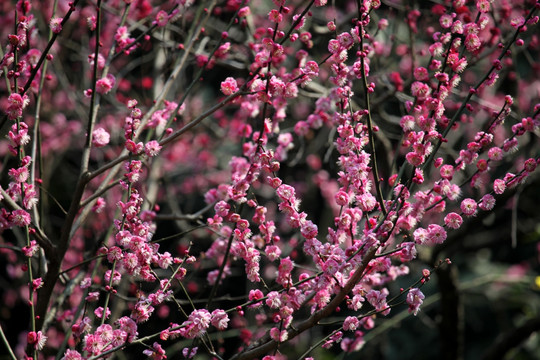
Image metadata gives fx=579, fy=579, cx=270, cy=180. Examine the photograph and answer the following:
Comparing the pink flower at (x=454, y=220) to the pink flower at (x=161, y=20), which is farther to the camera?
the pink flower at (x=161, y=20)

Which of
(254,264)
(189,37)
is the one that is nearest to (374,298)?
(254,264)

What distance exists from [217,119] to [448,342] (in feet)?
12.8

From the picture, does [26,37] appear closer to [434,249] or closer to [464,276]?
[434,249]

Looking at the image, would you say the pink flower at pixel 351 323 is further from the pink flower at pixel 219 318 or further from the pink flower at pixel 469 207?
the pink flower at pixel 469 207

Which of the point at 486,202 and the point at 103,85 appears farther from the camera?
the point at 103,85

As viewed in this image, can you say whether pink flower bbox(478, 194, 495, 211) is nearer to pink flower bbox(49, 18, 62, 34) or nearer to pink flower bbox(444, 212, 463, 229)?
pink flower bbox(444, 212, 463, 229)

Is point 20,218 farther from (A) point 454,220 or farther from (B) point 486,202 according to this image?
(B) point 486,202

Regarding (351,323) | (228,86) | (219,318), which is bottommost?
(351,323)

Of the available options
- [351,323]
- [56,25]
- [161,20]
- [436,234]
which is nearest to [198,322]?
[351,323]

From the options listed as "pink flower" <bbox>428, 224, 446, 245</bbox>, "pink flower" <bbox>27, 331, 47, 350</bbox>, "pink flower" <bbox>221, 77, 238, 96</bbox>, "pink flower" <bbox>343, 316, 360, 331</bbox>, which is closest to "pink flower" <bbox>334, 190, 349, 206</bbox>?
"pink flower" <bbox>428, 224, 446, 245</bbox>

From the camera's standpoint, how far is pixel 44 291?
271 cm

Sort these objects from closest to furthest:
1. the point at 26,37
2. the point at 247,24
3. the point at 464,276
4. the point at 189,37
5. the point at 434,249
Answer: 1. the point at 26,37
2. the point at 189,37
3. the point at 247,24
4. the point at 434,249
5. the point at 464,276

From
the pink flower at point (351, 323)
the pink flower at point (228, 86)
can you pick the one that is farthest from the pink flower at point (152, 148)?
the pink flower at point (351, 323)

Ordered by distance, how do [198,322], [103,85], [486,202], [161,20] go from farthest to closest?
[161,20] → [103,85] → [486,202] → [198,322]
